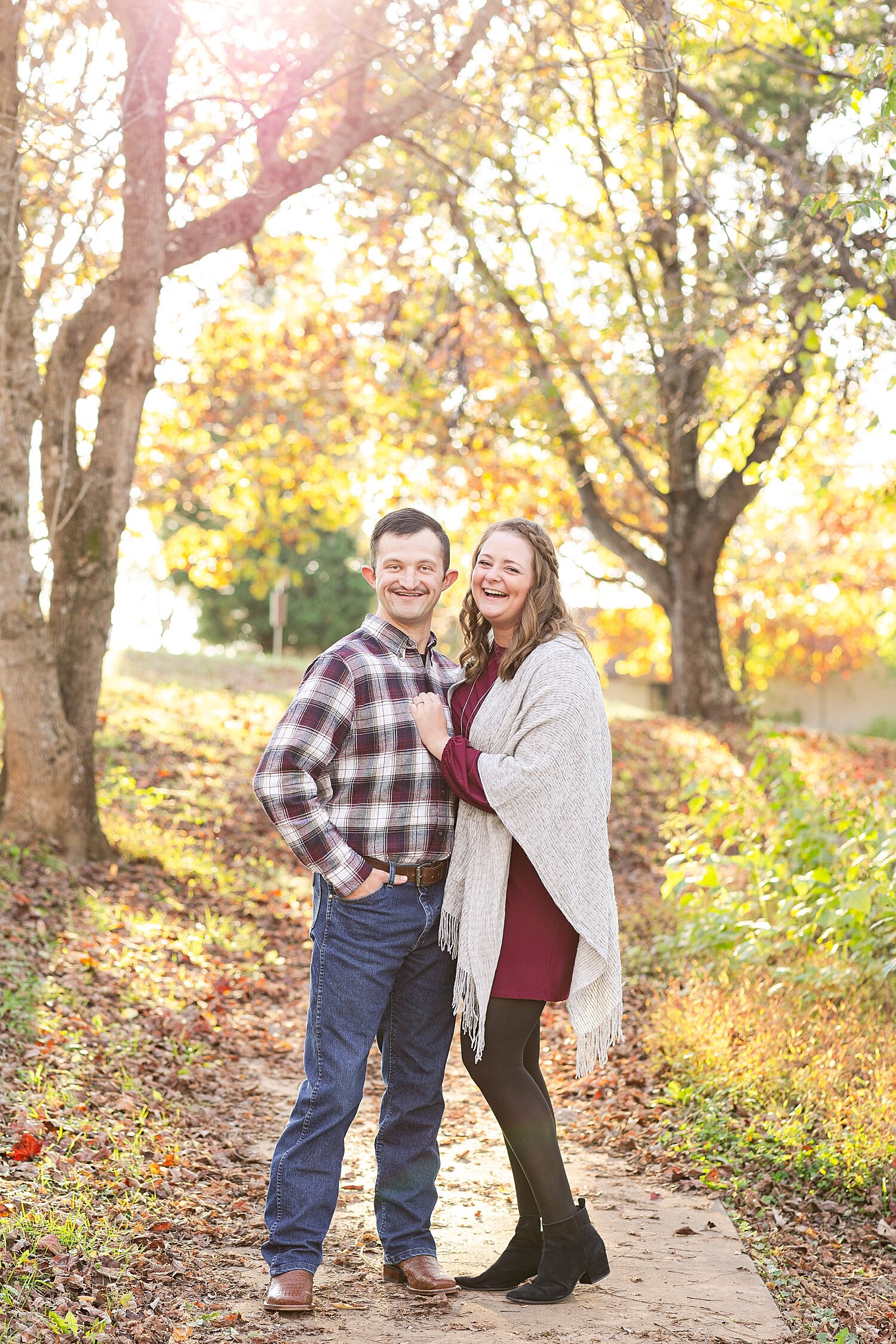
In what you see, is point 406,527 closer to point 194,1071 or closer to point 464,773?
point 464,773

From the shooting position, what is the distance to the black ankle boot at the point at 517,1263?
3730mm

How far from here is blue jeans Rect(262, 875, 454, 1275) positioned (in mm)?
3506

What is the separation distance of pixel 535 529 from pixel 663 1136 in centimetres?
279

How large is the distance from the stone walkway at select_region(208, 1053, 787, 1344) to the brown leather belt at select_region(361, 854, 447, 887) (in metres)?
1.20

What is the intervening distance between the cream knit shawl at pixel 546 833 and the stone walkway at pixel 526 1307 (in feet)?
2.37

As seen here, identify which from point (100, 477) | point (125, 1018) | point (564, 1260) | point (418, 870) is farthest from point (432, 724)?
point (100, 477)

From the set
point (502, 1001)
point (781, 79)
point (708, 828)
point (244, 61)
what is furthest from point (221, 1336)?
point (781, 79)

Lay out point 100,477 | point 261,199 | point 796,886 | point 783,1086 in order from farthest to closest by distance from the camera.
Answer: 1. point 261,199
2. point 100,477
3. point 796,886
4. point 783,1086

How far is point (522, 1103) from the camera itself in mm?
3551

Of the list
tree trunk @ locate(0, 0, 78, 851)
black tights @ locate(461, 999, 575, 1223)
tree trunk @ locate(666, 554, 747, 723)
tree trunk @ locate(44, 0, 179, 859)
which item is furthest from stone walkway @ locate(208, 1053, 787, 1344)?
tree trunk @ locate(666, 554, 747, 723)

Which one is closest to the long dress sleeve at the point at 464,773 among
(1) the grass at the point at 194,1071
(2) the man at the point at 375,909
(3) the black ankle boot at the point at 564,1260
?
(2) the man at the point at 375,909

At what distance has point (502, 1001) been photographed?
3.55 metres

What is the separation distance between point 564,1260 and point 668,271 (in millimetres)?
11306

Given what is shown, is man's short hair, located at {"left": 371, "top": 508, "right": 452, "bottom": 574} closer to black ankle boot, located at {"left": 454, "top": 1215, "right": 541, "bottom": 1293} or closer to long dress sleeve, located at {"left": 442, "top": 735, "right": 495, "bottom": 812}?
long dress sleeve, located at {"left": 442, "top": 735, "right": 495, "bottom": 812}
